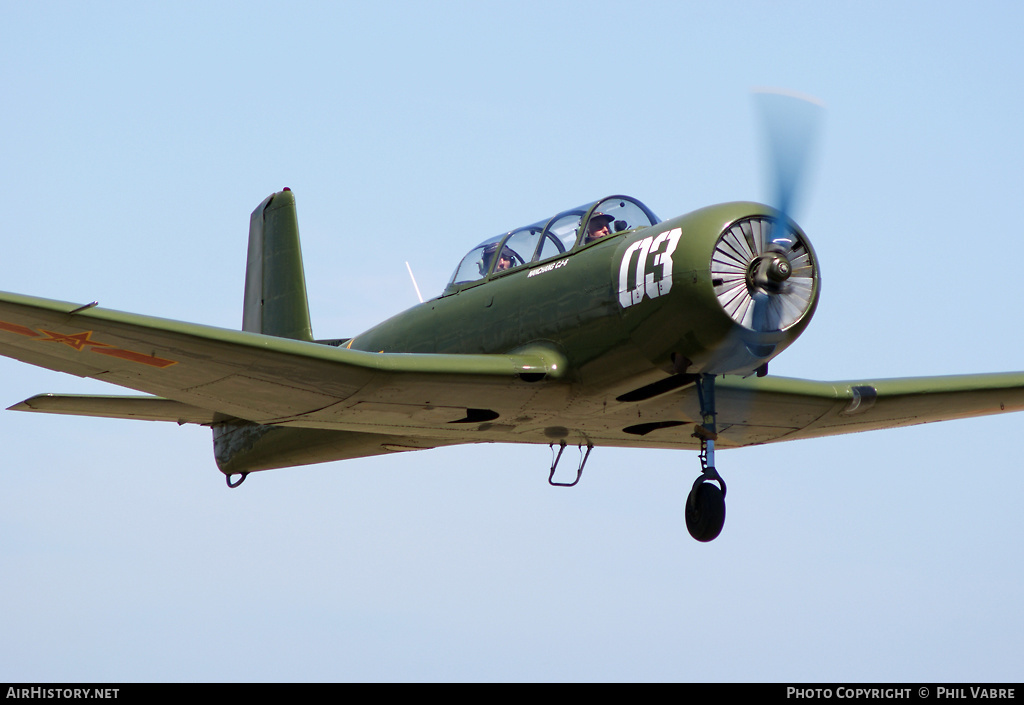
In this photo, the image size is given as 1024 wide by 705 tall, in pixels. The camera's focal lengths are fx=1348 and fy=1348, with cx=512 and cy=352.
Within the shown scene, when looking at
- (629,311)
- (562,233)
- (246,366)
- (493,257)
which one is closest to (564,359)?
(629,311)

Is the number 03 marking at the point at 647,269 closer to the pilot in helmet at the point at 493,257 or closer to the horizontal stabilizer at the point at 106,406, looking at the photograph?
the pilot in helmet at the point at 493,257

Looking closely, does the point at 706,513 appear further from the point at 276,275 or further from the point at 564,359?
the point at 276,275

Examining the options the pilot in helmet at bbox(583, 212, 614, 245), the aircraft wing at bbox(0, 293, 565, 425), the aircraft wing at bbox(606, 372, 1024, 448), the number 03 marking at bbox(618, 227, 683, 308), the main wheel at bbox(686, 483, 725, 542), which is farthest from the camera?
the aircraft wing at bbox(606, 372, 1024, 448)

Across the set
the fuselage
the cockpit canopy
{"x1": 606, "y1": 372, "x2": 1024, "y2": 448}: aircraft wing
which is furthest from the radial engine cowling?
{"x1": 606, "y1": 372, "x2": 1024, "y2": 448}: aircraft wing

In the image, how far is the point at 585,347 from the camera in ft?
39.8

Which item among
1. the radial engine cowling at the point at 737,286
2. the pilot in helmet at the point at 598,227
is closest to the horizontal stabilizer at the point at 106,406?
the pilot in helmet at the point at 598,227

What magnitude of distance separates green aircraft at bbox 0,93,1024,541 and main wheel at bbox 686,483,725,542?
0.04 feet

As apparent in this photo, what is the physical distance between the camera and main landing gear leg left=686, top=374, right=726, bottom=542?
11.7m

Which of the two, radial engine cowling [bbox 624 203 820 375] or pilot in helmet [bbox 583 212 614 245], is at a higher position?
pilot in helmet [bbox 583 212 614 245]

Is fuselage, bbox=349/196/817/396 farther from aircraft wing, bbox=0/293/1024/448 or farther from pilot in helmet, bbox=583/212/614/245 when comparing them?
aircraft wing, bbox=0/293/1024/448

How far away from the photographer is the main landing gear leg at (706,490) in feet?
38.5
